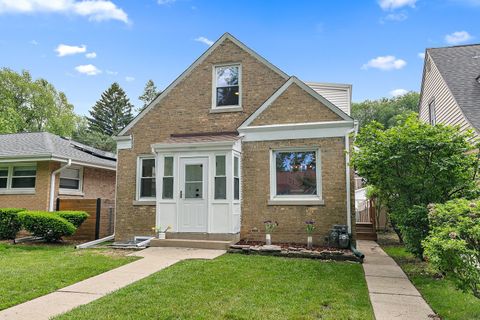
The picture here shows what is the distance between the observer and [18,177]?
13953mm

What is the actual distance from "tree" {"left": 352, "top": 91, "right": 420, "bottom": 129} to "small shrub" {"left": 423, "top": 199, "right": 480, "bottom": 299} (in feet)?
151

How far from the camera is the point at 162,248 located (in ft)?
32.4

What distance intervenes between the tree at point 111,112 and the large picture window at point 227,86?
42.5 m

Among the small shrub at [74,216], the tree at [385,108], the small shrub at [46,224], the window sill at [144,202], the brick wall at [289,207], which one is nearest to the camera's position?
the brick wall at [289,207]

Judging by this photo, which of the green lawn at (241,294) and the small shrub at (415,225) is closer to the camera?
the green lawn at (241,294)

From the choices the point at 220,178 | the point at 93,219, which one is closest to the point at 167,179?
the point at 220,178

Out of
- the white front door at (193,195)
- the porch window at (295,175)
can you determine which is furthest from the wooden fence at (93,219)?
the porch window at (295,175)

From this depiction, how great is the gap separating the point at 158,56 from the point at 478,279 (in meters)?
18.6

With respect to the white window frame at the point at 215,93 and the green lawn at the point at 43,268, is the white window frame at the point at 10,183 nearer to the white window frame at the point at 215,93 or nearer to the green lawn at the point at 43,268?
the green lawn at the point at 43,268

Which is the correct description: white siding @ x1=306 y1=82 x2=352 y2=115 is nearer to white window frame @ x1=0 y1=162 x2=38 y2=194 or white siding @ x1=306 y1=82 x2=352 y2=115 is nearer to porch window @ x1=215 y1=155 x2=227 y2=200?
porch window @ x1=215 y1=155 x2=227 y2=200

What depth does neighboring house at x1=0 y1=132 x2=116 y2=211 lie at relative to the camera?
43.8 ft

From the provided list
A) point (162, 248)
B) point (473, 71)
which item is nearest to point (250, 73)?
point (162, 248)

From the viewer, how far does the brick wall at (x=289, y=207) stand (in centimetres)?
982

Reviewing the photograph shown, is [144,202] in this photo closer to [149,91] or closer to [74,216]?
[74,216]
